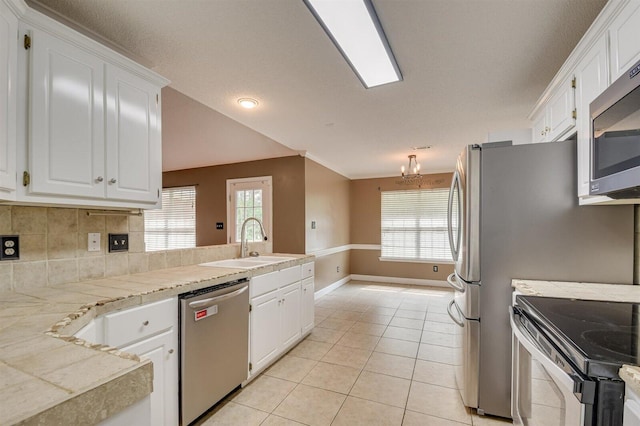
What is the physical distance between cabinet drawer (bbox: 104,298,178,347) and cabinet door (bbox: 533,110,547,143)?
293 centimetres

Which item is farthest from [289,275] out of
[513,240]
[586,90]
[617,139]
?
[586,90]

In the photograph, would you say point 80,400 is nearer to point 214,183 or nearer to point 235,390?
point 235,390

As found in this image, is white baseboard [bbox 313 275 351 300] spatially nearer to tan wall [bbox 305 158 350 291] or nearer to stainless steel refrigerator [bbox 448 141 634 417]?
tan wall [bbox 305 158 350 291]

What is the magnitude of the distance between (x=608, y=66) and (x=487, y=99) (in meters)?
1.15

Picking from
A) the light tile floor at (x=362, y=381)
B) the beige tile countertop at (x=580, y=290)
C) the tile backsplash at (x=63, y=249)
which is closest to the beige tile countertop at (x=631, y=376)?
the beige tile countertop at (x=580, y=290)

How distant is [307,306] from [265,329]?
80 centimetres

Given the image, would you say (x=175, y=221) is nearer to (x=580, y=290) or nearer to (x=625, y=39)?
(x=580, y=290)

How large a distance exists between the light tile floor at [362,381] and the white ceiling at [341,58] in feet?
7.81

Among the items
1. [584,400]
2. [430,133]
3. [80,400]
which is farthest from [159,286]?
[430,133]

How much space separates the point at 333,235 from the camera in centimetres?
544

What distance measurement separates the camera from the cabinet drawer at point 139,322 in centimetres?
129

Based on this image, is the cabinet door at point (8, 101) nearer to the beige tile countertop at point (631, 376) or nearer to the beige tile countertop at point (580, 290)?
the beige tile countertop at point (631, 376)

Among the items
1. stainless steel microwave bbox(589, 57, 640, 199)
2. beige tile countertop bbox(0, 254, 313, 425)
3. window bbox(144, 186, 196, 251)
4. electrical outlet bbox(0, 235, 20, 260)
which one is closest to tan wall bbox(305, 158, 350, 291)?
window bbox(144, 186, 196, 251)

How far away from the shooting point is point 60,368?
0.66m
